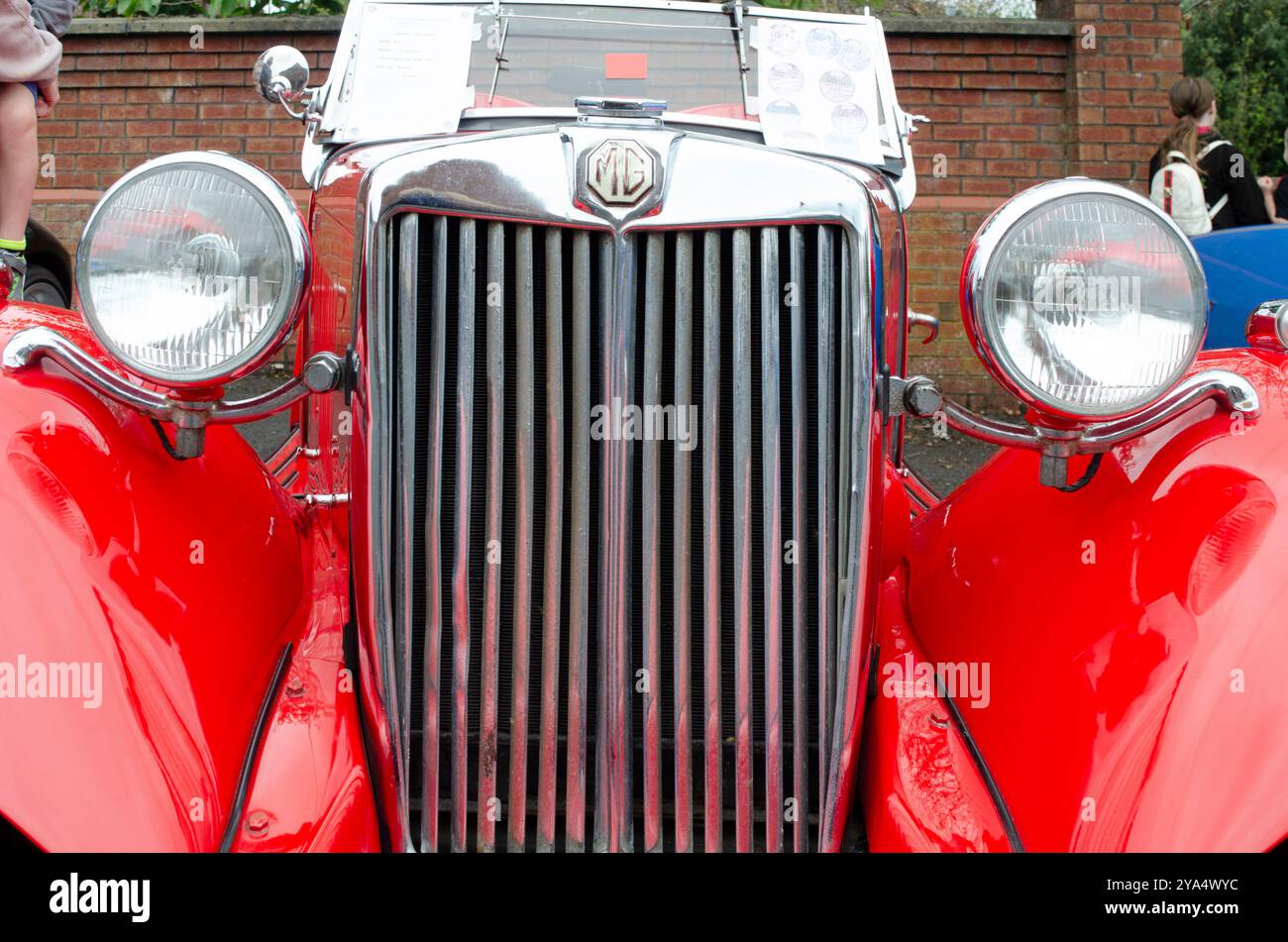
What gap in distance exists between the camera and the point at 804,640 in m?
1.95

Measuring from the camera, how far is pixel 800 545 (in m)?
1.93

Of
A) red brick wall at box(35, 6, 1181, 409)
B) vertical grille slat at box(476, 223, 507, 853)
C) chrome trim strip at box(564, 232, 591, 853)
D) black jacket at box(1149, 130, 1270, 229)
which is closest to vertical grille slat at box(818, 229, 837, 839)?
chrome trim strip at box(564, 232, 591, 853)

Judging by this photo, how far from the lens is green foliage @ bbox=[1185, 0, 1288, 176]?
1617 cm

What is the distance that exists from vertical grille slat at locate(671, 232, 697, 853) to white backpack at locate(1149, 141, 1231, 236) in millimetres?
5412

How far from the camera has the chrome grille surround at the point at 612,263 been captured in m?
1.81

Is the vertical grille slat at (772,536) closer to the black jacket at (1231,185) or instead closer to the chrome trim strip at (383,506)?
the chrome trim strip at (383,506)

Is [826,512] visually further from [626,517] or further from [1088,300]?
[1088,300]

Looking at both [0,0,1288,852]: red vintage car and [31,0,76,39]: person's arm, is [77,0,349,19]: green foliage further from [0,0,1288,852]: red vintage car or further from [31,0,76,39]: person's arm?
[0,0,1288,852]: red vintage car

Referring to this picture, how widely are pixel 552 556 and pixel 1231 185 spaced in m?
6.18

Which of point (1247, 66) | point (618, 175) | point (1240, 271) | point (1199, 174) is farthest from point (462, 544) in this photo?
point (1247, 66)

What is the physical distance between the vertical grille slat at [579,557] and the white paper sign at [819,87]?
86cm

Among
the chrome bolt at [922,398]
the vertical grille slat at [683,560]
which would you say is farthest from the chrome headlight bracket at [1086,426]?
the vertical grille slat at [683,560]
